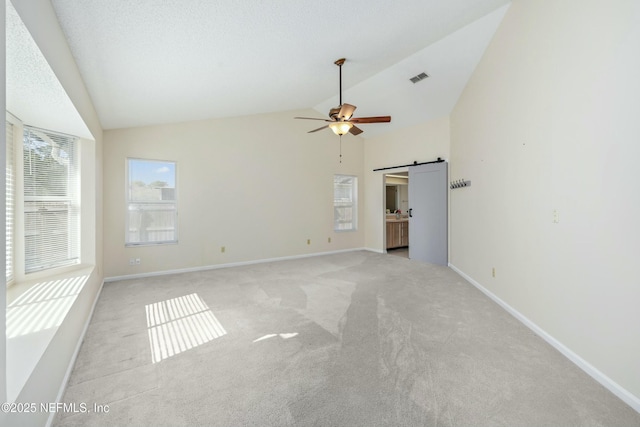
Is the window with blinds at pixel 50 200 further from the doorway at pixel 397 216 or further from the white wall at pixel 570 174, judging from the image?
the doorway at pixel 397 216

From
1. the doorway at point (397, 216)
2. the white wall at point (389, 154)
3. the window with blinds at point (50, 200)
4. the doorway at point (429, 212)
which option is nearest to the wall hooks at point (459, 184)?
the doorway at point (429, 212)

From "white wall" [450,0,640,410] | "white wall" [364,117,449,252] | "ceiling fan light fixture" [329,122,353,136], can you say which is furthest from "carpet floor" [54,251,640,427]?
"white wall" [364,117,449,252]

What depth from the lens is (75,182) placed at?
10.6 ft

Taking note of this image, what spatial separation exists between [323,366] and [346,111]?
2962 mm

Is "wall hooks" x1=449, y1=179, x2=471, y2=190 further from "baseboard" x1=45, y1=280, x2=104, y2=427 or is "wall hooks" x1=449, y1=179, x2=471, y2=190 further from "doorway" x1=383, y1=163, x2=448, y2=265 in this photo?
"baseboard" x1=45, y1=280, x2=104, y2=427

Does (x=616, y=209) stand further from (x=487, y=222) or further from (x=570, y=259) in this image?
(x=487, y=222)

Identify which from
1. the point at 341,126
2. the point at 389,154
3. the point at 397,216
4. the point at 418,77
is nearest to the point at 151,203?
the point at 341,126

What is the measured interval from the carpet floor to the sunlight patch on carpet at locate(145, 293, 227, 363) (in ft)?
0.04

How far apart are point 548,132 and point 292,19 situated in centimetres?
251

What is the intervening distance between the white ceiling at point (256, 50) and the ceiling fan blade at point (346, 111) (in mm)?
623

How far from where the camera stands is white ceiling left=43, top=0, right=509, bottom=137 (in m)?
2.09

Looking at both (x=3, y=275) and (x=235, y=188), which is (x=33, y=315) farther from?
(x=235, y=188)

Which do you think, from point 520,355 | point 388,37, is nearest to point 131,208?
point 388,37

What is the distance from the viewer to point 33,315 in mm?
1866
